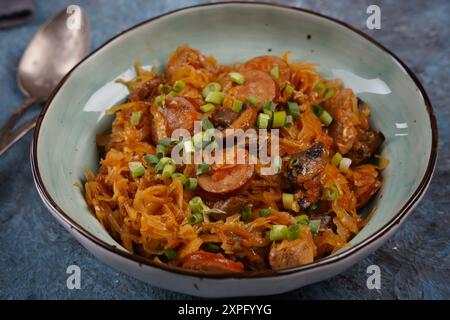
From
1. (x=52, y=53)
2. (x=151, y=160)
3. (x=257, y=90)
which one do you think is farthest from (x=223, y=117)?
(x=52, y=53)

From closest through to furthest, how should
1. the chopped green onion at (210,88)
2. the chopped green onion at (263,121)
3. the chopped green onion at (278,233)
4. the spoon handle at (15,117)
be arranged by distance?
1. the chopped green onion at (278,233)
2. the chopped green onion at (263,121)
3. the chopped green onion at (210,88)
4. the spoon handle at (15,117)

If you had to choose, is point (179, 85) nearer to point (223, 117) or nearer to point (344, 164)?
point (223, 117)

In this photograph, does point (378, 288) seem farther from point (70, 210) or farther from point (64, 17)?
point (64, 17)

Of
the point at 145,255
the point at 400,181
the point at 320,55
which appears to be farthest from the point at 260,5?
the point at 145,255

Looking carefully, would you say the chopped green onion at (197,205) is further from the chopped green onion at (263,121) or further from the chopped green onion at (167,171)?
the chopped green onion at (263,121)

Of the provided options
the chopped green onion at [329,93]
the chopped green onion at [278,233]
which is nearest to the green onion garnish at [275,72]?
the chopped green onion at [329,93]

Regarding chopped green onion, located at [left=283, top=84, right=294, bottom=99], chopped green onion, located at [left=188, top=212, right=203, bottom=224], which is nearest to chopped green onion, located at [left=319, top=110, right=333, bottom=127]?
chopped green onion, located at [left=283, top=84, right=294, bottom=99]
